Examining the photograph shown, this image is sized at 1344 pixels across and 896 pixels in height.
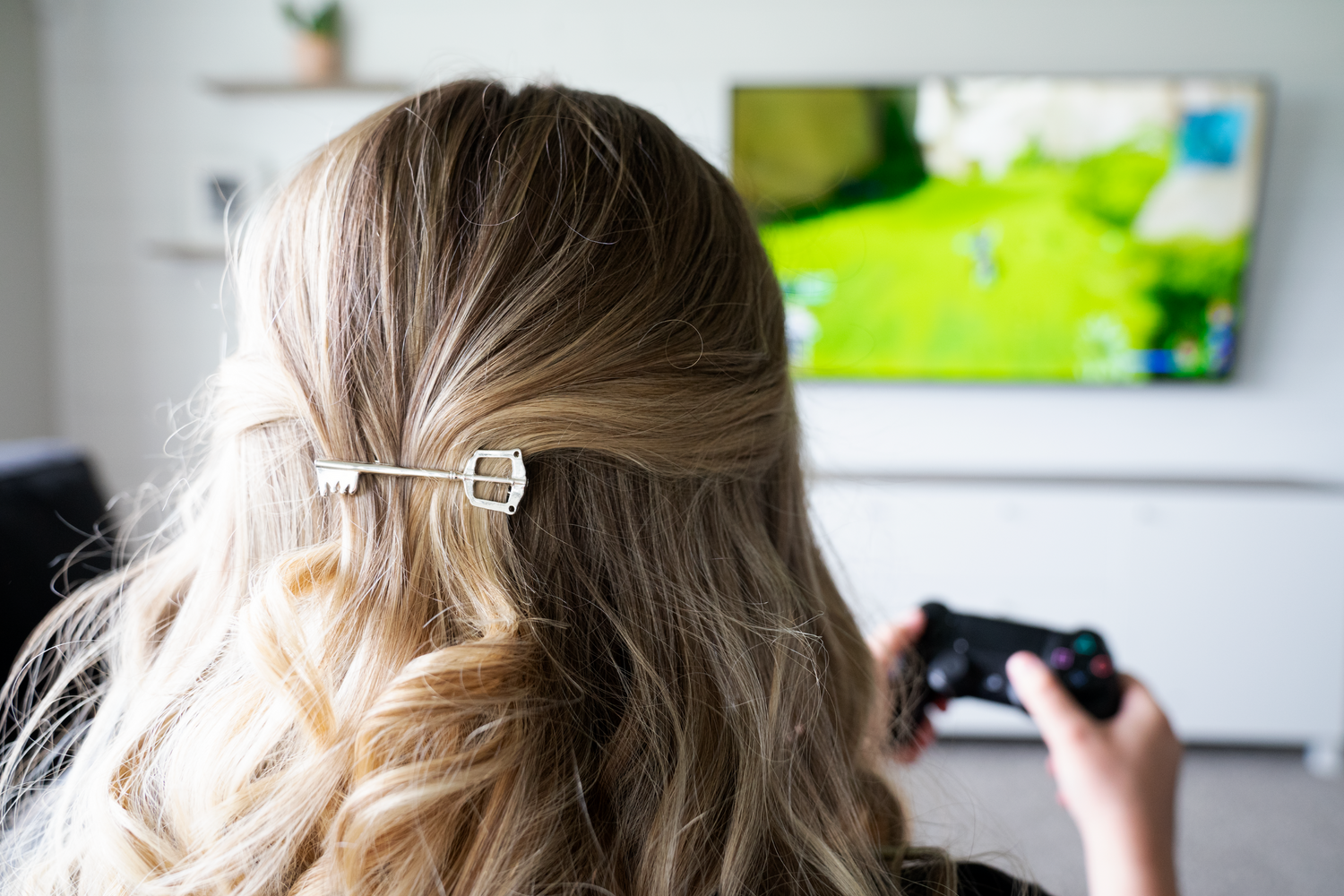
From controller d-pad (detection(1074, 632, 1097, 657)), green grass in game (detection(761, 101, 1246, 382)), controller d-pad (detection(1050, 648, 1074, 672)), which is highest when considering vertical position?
green grass in game (detection(761, 101, 1246, 382))

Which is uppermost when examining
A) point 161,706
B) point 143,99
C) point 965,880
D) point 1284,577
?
point 143,99

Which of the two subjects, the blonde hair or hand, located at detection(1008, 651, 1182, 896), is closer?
the blonde hair

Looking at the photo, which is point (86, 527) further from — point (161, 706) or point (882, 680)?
point (882, 680)

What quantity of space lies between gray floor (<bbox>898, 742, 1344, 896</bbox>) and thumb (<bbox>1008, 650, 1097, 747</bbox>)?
0.62m

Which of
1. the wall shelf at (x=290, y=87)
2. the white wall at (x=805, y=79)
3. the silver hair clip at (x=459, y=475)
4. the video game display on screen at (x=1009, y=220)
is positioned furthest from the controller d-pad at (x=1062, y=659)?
the wall shelf at (x=290, y=87)

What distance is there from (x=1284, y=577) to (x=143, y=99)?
114 inches

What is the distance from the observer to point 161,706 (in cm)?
48

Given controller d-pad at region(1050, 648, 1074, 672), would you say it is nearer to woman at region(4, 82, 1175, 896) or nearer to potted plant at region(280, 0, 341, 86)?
woman at region(4, 82, 1175, 896)

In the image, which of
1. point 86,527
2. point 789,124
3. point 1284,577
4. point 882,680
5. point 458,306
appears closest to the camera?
point 458,306

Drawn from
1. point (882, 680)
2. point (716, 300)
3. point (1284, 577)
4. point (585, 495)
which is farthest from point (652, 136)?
point (1284, 577)

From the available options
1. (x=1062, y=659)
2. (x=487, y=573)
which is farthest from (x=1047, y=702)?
(x=487, y=573)

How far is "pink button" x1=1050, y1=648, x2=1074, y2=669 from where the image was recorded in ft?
2.05

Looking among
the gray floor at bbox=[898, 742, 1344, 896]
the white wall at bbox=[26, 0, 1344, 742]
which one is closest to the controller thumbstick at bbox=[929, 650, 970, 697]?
the gray floor at bbox=[898, 742, 1344, 896]

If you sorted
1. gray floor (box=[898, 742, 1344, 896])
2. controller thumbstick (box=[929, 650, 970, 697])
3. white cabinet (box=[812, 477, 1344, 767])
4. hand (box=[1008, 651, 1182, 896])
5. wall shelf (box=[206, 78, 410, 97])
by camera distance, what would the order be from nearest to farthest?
1. hand (box=[1008, 651, 1182, 896])
2. controller thumbstick (box=[929, 650, 970, 697])
3. gray floor (box=[898, 742, 1344, 896])
4. white cabinet (box=[812, 477, 1344, 767])
5. wall shelf (box=[206, 78, 410, 97])
